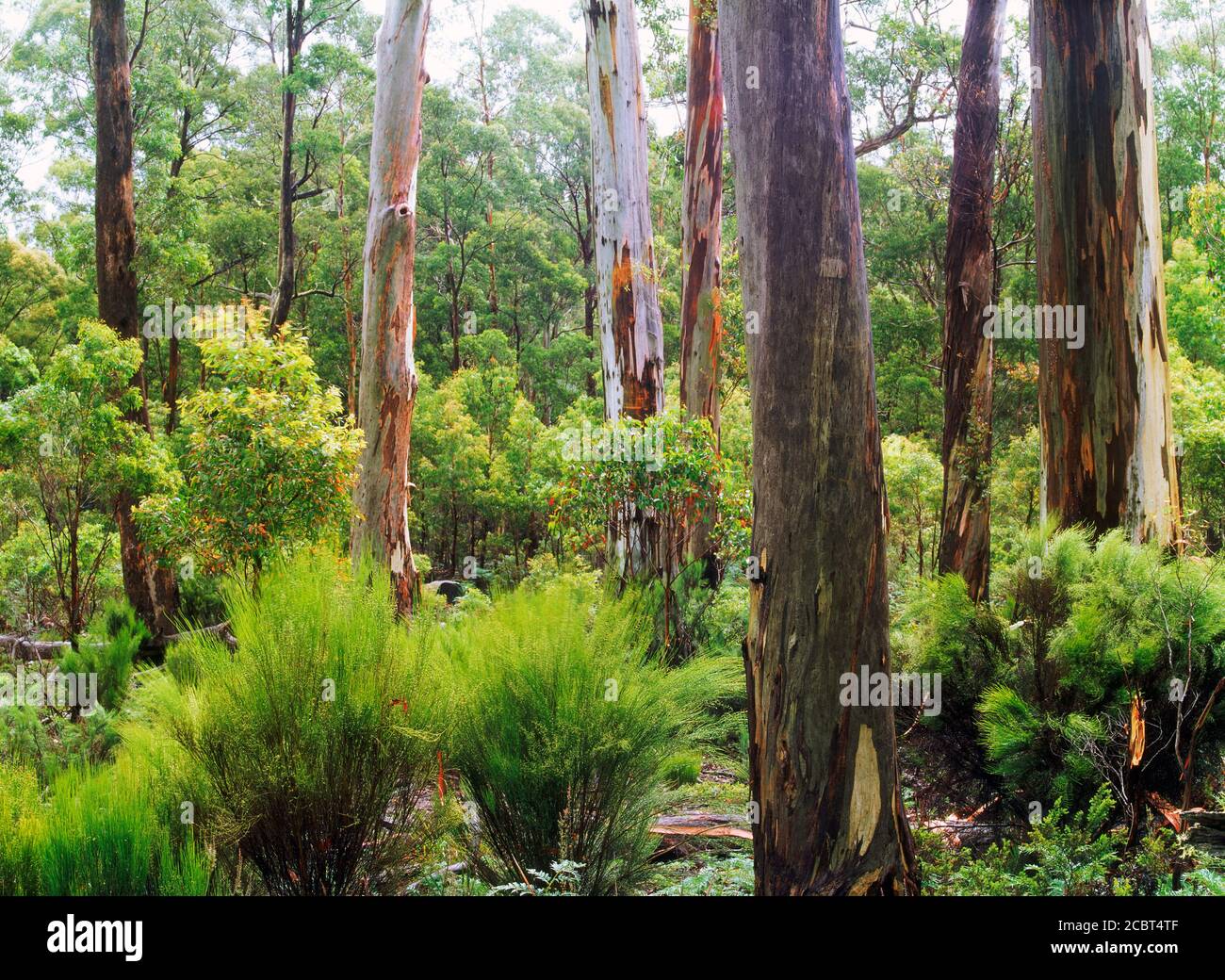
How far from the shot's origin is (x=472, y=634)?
4711 mm

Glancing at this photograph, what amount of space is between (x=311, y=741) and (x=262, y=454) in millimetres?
3473

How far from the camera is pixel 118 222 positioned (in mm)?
11508

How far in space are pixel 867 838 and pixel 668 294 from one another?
20.5m

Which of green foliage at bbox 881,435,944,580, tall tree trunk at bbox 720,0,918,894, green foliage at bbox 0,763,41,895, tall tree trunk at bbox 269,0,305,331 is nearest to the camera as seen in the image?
green foliage at bbox 0,763,41,895

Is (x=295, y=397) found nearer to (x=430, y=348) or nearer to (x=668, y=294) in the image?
(x=668, y=294)

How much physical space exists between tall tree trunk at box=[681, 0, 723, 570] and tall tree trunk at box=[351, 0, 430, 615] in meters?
3.43

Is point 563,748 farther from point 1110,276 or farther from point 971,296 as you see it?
point 971,296

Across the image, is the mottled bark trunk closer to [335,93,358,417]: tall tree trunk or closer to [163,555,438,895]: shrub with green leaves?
[335,93,358,417]: tall tree trunk

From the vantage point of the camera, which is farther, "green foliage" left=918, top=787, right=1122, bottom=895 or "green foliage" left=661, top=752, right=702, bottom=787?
"green foliage" left=661, top=752, right=702, bottom=787

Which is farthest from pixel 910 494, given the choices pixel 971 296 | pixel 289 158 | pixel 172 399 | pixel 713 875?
pixel 172 399

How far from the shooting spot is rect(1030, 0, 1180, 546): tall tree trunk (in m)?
5.58

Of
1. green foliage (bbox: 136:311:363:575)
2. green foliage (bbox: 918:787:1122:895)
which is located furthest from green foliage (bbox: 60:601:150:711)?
green foliage (bbox: 918:787:1122:895)

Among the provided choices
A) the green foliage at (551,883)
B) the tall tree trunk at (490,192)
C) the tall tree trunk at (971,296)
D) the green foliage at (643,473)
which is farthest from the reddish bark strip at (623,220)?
the tall tree trunk at (490,192)

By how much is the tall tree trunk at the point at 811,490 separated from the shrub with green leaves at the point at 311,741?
1.34m
